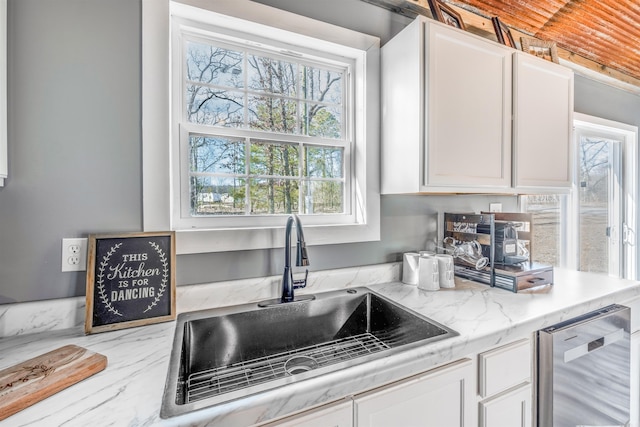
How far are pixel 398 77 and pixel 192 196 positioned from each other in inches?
44.4

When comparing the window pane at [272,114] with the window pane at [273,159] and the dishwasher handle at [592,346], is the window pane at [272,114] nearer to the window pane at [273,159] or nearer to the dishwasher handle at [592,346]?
the window pane at [273,159]

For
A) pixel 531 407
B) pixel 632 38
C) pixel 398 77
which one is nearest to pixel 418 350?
pixel 531 407

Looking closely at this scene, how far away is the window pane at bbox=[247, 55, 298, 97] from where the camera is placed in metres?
1.50

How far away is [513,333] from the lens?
1.07m

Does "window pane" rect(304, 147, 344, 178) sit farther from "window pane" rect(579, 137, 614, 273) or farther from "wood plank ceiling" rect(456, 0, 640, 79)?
"window pane" rect(579, 137, 614, 273)

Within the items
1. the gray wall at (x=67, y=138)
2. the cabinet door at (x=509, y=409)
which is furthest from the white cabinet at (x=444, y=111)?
the gray wall at (x=67, y=138)

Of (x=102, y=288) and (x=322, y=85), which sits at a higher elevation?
(x=322, y=85)

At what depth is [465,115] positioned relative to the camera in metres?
1.46

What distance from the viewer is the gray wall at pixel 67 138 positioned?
1021 mm

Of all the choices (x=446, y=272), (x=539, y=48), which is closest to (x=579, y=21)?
(x=539, y=48)

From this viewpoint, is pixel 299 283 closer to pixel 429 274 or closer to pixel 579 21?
pixel 429 274

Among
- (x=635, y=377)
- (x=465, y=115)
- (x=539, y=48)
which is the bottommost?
(x=635, y=377)

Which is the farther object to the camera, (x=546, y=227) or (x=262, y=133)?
(x=546, y=227)

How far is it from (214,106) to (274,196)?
500 millimetres
